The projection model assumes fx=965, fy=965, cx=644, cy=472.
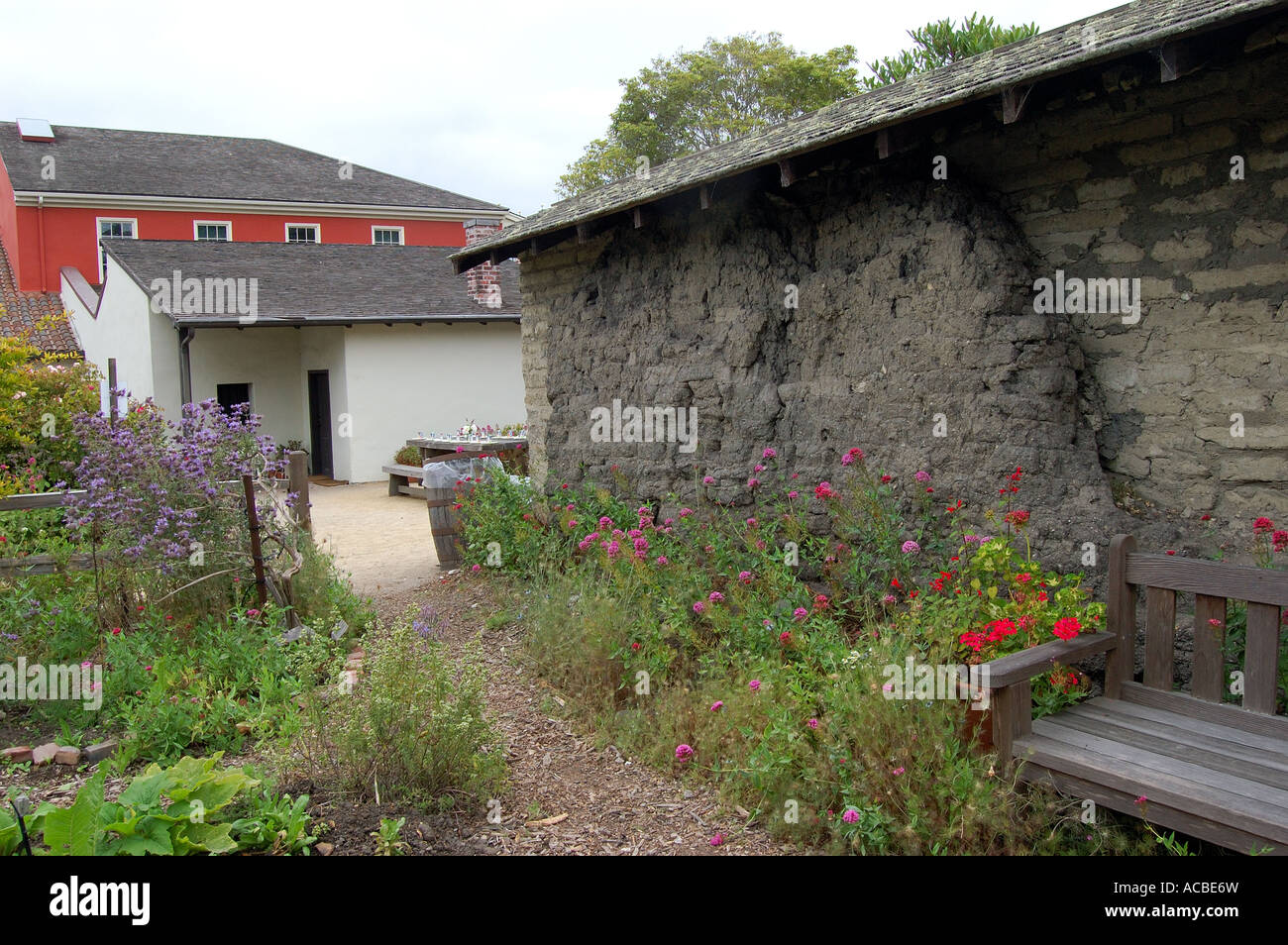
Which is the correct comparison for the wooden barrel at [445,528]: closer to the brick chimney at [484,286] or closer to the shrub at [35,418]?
the shrub at [35,418]

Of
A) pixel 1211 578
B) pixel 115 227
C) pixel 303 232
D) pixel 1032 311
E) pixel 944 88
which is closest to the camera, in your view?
pixel 1211 578

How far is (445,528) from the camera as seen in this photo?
29.3ft

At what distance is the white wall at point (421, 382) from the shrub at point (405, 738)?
1272 centimetres

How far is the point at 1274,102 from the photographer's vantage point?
418 cm

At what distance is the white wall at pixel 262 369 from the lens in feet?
58.5

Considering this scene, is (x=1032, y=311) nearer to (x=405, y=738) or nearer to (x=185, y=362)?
(x=405, y=738)

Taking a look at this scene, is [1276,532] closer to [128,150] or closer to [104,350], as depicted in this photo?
[104,350]

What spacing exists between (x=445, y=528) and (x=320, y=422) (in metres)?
10.8

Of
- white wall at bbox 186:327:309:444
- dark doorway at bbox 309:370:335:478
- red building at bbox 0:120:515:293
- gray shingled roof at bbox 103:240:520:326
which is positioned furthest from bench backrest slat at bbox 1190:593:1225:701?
red building at bbox 0:120:515:293

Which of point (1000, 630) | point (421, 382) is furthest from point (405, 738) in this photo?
point (421, 382)

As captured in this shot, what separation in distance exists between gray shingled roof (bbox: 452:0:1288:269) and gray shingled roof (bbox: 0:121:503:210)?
20834 mm

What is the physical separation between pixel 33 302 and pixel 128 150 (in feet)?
18.9

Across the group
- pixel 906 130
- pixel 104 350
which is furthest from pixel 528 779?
pixel 104 350

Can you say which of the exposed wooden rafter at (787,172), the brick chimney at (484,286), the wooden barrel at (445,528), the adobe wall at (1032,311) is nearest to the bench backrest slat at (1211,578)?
the adobe wall at (1032,311)
